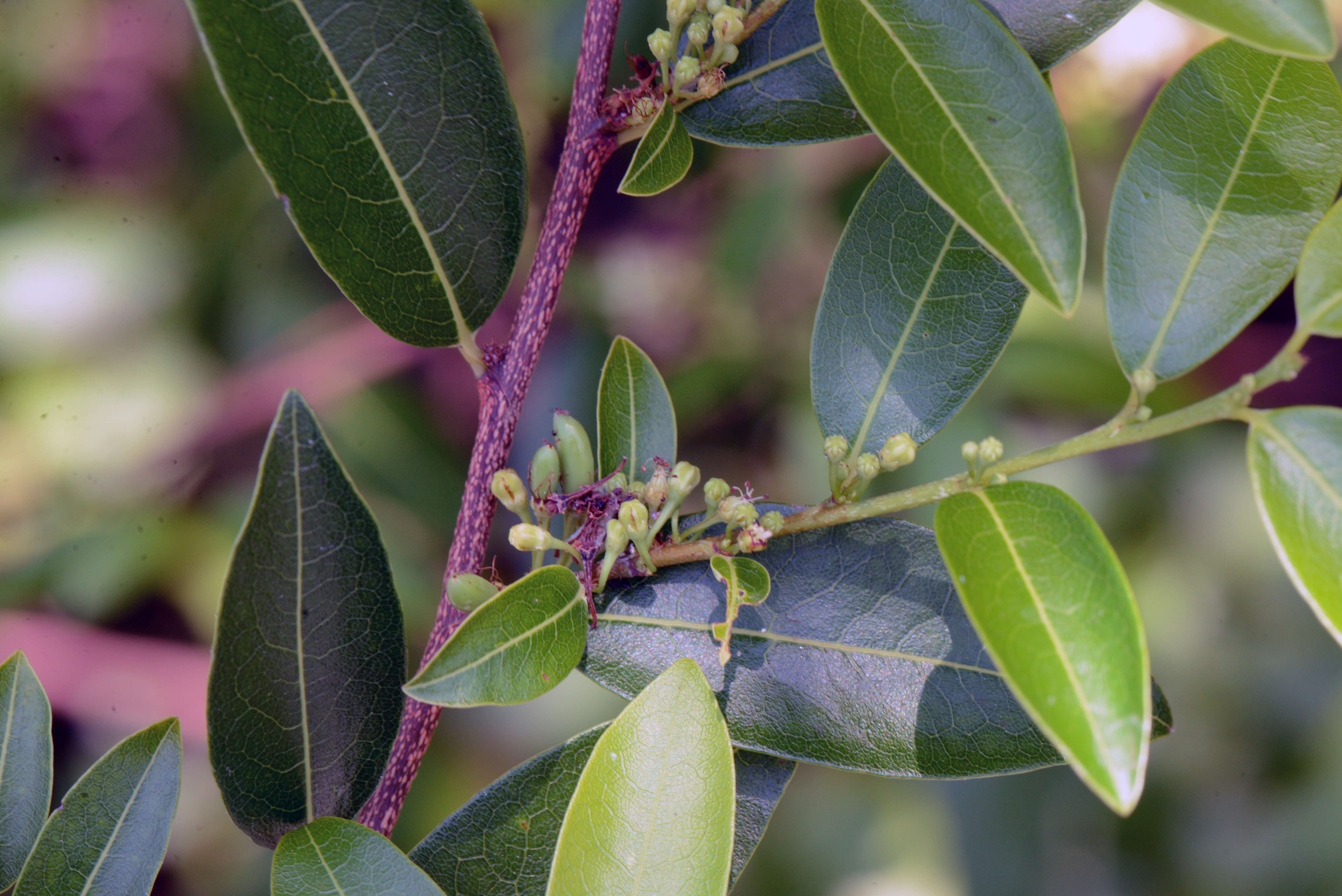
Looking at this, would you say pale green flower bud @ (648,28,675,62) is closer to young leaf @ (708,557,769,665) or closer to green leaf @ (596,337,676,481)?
green leaf @ (596,337,676,481)

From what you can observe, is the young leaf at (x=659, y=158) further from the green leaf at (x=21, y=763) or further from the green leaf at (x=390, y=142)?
the green leaf at (x=21, y=763)

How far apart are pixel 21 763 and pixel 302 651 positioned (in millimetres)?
507

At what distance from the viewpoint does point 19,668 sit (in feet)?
3.17

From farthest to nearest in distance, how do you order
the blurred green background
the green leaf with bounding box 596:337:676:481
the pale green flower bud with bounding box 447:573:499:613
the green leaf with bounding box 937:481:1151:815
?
the blurred green background, the green leaf with bounding box 596:337:676:481, the pale green flower bud with bounding box 447:573:499:613, the green leaf with bounding box 937:481:1151:815

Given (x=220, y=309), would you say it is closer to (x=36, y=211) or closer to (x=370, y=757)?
(x=36, y=211)

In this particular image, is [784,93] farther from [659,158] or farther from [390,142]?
[390,142]

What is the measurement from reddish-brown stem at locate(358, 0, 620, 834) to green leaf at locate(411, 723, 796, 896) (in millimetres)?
85

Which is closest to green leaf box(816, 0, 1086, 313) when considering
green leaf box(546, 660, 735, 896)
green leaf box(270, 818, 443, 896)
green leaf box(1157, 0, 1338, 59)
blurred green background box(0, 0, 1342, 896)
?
green leaf box(1157, 0, 1338, 59)

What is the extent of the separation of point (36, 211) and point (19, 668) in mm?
1824

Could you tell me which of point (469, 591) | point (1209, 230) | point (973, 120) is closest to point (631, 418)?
point (469, 591)

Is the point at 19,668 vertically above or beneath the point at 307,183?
beneath

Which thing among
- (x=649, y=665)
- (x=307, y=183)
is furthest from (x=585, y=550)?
(x=307, y=183)

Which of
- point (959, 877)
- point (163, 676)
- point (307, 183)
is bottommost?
point (959, 877)

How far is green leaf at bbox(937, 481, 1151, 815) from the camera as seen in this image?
538 mm
